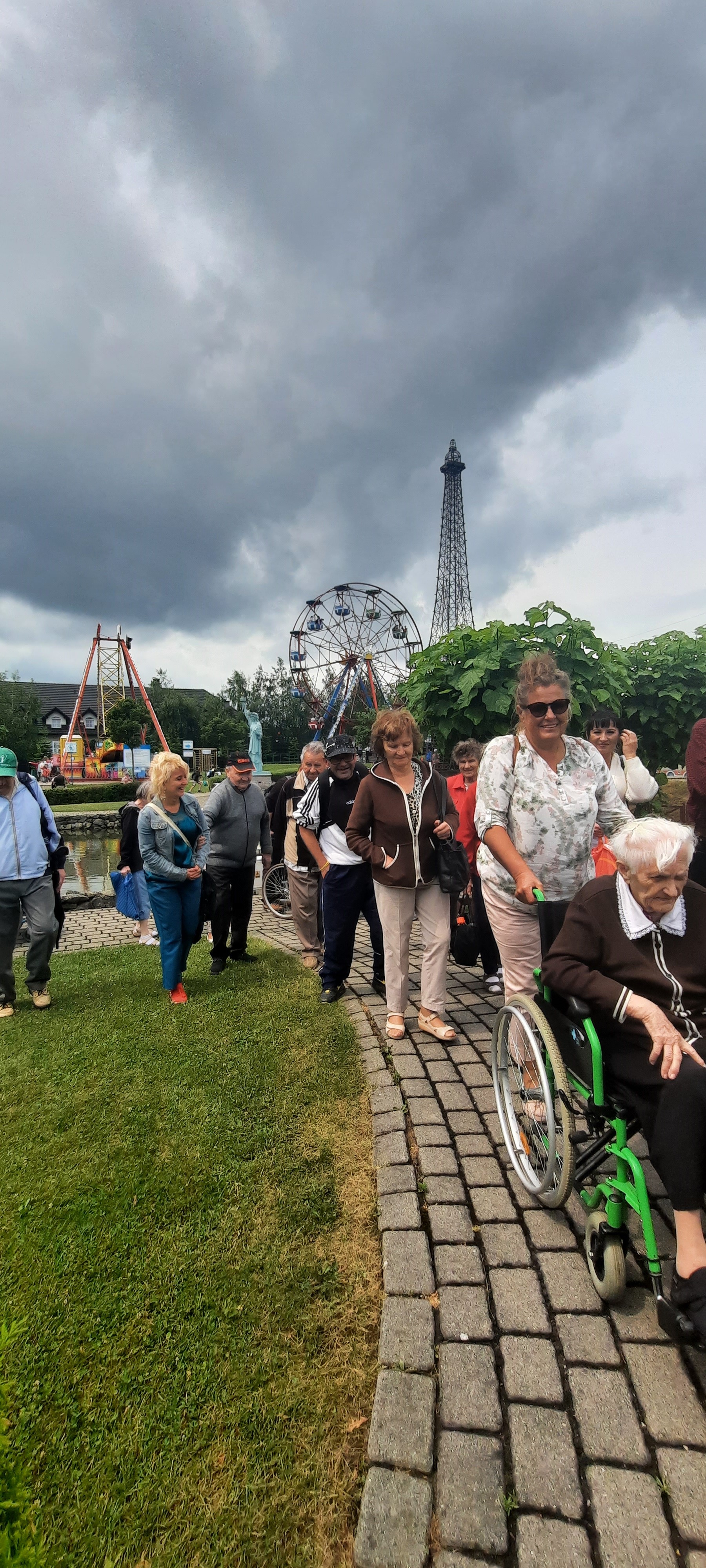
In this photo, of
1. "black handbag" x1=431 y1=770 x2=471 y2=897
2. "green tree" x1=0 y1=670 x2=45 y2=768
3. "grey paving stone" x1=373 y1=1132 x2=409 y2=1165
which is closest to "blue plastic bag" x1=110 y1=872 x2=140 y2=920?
"black handbag" x1=431 y1=770 x2=471 y2=897

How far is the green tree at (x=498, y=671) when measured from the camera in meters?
6.58

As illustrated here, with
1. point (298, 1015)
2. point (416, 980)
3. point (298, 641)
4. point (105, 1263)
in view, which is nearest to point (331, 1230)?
point (105, 1263)

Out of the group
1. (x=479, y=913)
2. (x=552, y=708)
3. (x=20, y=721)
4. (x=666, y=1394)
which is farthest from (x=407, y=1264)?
(x=20, y=721)

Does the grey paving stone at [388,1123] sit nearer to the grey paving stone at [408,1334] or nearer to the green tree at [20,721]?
the grey paving stone at [408,1334]

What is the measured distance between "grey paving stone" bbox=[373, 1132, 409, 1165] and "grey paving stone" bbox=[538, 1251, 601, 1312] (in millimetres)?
701

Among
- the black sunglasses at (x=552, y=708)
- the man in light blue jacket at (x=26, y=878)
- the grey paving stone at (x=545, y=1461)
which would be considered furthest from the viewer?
the man in light blue jacket at (x=26, y=878)

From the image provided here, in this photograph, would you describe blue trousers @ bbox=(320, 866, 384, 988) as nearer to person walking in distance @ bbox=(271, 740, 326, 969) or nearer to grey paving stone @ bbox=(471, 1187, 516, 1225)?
person walking in distance @ bbox=(271, 740, 326, 969)

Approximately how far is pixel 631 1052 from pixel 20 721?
46.4 meters

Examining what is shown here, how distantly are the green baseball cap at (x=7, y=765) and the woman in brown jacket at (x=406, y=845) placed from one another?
2542 mm

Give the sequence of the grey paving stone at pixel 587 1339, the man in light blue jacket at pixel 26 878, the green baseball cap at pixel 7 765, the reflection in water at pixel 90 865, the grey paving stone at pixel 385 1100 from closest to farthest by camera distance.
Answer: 1. the grey paving stone at pixel 587 1339
2. the grey paving stone at pixel 385 1100
3. the green baseball cap at pixel 7 765
4. the man in light blue jacket at pixel 26 878
5. the reflection in water at pixel 90 865

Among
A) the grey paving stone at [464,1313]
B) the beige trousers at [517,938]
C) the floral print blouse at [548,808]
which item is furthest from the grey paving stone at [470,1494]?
the floral print blouse at [548,808]

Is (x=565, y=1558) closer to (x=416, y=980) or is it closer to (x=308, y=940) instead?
(x=416, y=980)

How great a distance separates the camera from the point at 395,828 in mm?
3805

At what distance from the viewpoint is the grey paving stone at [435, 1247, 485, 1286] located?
212 cm
